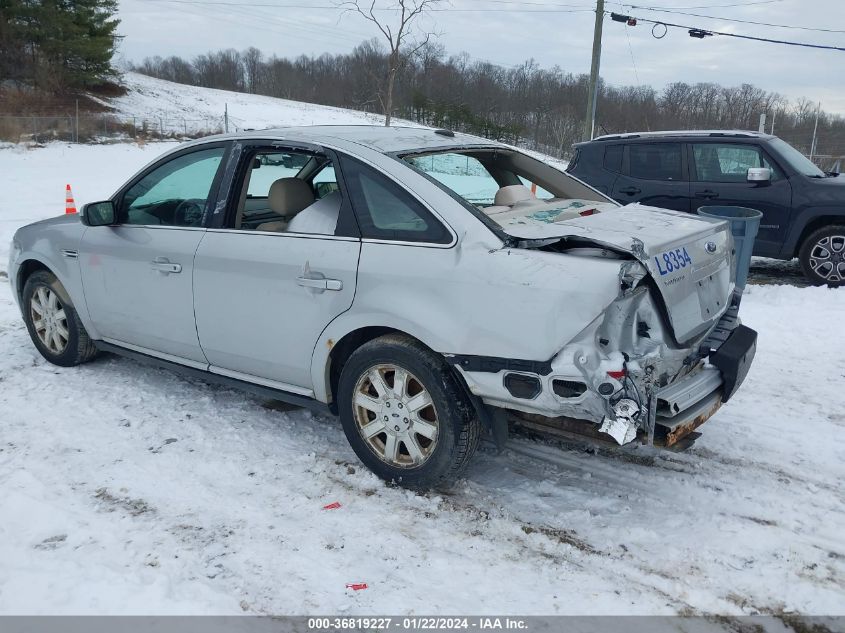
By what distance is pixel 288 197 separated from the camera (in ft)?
13.9

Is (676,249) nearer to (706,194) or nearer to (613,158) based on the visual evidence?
(706,194)

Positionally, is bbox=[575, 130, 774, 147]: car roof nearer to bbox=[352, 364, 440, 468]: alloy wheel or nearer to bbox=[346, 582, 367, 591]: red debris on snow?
bbox=[352, 364, 440, 468]: alloy wheel

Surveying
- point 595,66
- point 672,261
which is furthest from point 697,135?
point 595,66

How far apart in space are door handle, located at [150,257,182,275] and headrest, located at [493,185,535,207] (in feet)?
6.51

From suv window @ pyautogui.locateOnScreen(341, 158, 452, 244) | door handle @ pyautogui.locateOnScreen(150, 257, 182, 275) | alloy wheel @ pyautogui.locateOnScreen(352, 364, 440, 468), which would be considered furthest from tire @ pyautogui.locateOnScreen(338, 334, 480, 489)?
door handle @ pyautogui.locateOnScreen(150, 257, 182, 275)

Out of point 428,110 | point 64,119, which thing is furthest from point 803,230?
point 428,110

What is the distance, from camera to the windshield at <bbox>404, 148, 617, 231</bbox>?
3.71 metres

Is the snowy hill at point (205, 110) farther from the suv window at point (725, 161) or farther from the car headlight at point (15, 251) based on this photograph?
the car headlight at point (15, 251)

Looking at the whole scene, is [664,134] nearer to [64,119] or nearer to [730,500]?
[730,500]

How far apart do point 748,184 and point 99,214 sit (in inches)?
297

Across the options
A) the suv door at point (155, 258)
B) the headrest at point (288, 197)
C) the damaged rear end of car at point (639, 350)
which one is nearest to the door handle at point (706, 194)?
the damaged rear end of car at point (639, 350)

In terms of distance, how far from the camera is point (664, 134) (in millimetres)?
9328

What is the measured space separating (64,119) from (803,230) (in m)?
31.5

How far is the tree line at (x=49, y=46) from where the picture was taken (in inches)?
1658
